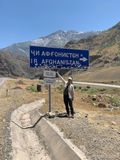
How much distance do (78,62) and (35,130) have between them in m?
6.20

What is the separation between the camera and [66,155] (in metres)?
12.9

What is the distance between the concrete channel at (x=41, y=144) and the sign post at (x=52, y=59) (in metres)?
2.36

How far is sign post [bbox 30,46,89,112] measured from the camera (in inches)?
905

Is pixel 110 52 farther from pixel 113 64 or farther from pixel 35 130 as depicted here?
pixel 35 130

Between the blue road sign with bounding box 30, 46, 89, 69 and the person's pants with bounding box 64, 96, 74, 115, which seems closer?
the person's pants with bounding box 64, 96, 74, 115

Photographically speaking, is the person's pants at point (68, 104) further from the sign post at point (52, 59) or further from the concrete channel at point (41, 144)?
the sign post at point (52, 59)

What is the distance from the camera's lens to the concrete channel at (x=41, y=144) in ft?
43.6

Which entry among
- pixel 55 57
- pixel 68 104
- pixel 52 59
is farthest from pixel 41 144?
pixel 55 57

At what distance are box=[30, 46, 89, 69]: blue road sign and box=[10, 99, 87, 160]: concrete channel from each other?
2.90 meters

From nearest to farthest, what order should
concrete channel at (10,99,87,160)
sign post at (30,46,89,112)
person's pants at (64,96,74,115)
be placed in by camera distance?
concrete channel at (10,99,87,160)
person's pants at (64,96,74,115)
sign post at (30,46,89,112)

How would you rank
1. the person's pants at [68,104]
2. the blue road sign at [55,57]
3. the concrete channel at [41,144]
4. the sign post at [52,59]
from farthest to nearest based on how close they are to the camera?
the blue road sign at [55,57]
the sign post at [52,59]
the person's pants at [68,104]
the concrete channel at [41,144]

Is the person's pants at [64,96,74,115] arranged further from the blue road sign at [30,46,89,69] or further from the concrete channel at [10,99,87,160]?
the blue road sign at [30,46,89,69]

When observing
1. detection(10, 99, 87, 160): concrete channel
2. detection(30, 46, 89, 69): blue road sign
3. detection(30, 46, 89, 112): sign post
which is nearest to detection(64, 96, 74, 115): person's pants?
detection(10, 99, 87, 160): concrete channel

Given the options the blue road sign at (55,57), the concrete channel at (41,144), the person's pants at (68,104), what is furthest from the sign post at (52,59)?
the concrete channel at (41,144)
